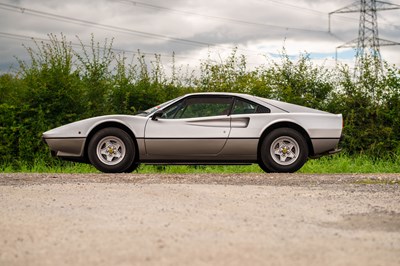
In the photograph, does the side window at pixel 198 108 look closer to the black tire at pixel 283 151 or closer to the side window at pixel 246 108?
the side window at pixel 246 108

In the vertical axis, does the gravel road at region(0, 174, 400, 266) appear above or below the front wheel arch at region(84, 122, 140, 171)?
below

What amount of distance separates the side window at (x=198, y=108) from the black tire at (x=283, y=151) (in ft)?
2.91

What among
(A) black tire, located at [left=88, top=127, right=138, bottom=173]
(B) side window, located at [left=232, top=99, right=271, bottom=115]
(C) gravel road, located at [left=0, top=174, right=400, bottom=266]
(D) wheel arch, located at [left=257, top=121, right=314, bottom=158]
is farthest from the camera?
(B) side window, located at [left=232, top=99, right=271, bottom=115]

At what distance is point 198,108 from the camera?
10648 millimetres

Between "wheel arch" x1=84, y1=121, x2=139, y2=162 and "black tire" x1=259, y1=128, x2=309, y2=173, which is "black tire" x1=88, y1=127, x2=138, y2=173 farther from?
"black tire" x1=259, y1=128, x2=309, y2=173

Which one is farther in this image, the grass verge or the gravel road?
the grass verge

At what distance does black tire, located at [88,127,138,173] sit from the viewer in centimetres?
1044

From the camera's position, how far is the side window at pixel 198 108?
34.9ft

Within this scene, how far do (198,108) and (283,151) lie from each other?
158 cm

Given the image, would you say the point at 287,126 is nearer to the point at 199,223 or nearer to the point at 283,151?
the point at 283,151

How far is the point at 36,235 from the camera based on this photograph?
5.38m

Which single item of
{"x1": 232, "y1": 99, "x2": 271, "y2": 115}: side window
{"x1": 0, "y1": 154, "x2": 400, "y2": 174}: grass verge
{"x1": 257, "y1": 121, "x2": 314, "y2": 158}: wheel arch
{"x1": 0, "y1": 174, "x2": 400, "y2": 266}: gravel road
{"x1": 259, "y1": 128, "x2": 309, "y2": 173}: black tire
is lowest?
{"x1": 0, "y1": 154, "x2": 400, "y2": 174}: grass verge

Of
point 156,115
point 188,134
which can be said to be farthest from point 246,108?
point 156,115

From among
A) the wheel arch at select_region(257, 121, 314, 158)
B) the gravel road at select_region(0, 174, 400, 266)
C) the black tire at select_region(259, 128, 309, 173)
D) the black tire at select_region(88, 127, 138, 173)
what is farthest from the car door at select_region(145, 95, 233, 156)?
the gravel road at select_region(0, 174, 400, 266)
